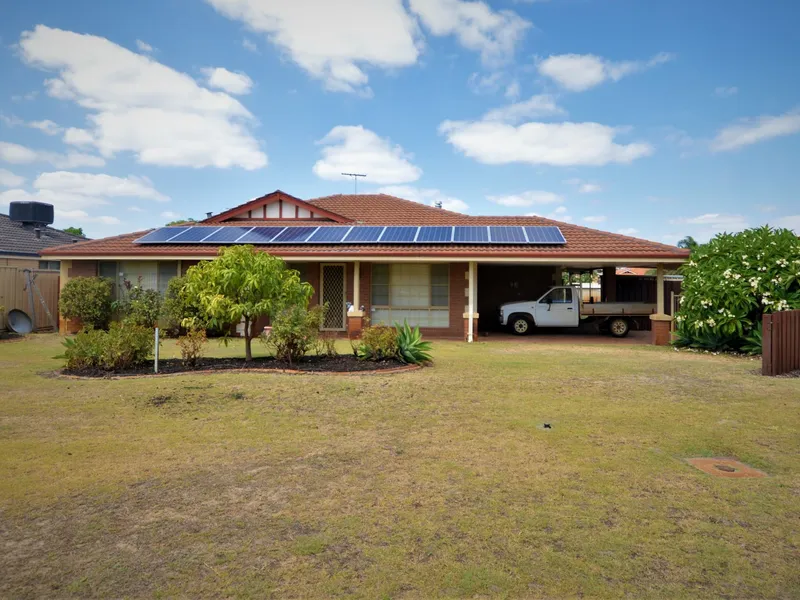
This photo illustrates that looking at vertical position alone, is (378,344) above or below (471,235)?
below

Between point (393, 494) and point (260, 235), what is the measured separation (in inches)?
640

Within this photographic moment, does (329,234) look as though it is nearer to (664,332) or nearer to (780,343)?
(664,332)

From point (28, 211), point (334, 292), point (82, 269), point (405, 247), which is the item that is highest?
point (28, 211)

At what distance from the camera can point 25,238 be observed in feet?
84.0

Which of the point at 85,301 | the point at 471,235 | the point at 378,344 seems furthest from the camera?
the point at 471,235

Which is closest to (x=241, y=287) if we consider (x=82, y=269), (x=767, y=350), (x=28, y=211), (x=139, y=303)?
(x=139, y=303)

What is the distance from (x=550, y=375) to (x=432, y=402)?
130 inches

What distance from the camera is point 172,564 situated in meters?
3.29

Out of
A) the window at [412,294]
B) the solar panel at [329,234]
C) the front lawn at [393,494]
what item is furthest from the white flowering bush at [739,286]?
the solar panel at [329,234]

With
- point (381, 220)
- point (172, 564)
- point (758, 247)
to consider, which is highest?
point (381, 220)

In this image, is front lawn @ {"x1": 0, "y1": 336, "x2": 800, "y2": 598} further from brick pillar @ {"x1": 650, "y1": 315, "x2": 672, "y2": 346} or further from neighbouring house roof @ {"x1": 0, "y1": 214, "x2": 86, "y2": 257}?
neighbouring house roof @ {"x1": 0, "y1": 214, "x2": 86, "y2": 257}

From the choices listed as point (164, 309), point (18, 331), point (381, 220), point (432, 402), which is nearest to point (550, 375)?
point (432, 402)

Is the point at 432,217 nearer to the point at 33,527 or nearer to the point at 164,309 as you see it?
the point at 164,309

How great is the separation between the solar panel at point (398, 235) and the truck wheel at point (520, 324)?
4.51 metres
